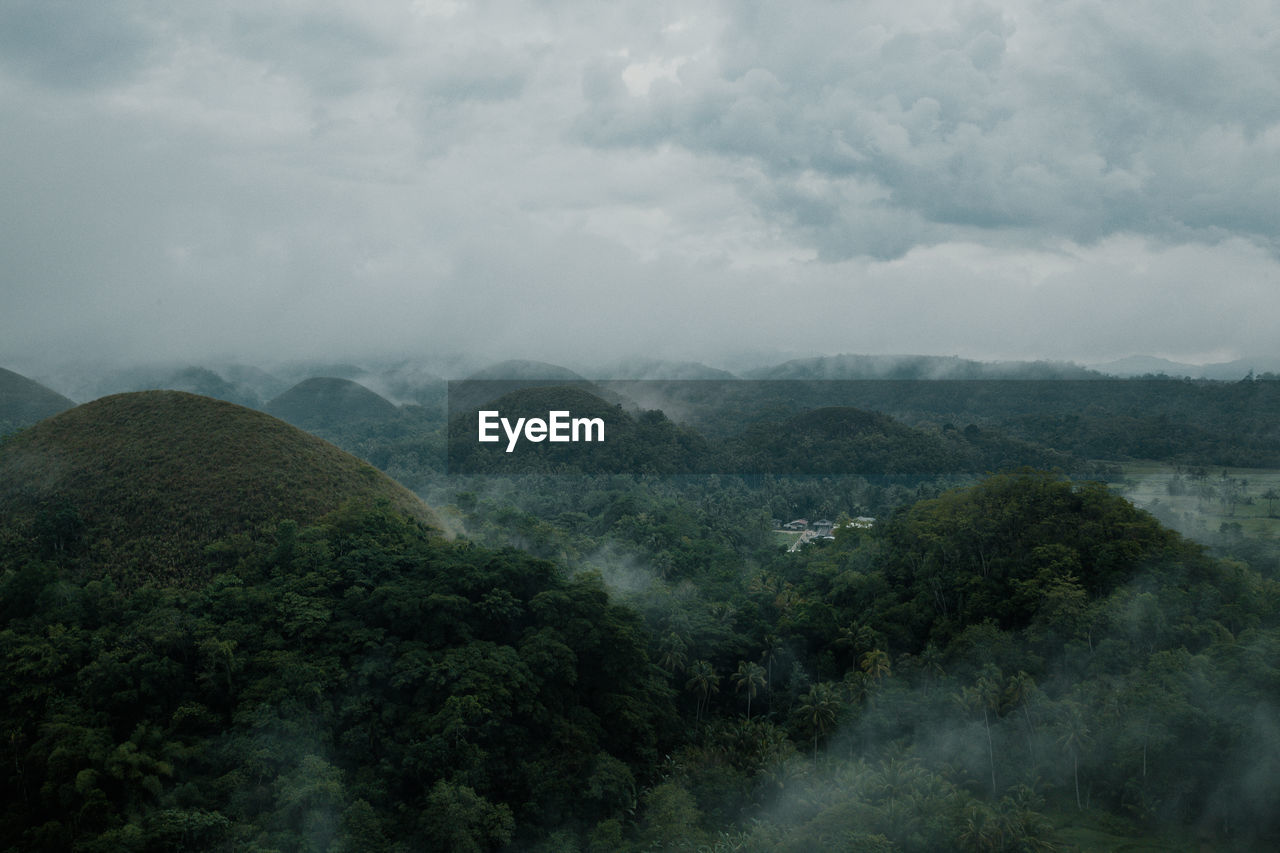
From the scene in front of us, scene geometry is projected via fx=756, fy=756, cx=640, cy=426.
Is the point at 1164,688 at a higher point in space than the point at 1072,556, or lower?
lower

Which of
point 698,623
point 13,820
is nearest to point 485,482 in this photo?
point 698,623

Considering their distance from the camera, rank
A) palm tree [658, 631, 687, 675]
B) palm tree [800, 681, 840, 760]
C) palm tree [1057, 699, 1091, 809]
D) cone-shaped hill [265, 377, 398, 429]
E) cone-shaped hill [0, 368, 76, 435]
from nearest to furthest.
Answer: palm tree [1057, 699, 1091, 809] → palm tree [800, 681, 840, 760] → palm tree [658, 631, 687, 675] → cone-shaped hill [0, 368, 76, 435] → cone-shaped hill [265, 377, 398, 429]

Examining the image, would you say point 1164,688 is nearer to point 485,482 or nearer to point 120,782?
point 120,782

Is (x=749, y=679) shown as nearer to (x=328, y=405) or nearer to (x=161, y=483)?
(x=161, y=483)

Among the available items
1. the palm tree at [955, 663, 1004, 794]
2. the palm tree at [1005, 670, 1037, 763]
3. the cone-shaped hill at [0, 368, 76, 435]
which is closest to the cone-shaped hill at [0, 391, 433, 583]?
the palm tree at [955, 663, 1004, 794]

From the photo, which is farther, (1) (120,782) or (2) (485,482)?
(2) (485,482)

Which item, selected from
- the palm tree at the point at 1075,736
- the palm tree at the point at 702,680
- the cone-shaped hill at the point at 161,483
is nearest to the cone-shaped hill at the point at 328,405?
the cone-shaped hill at the point at 161,483

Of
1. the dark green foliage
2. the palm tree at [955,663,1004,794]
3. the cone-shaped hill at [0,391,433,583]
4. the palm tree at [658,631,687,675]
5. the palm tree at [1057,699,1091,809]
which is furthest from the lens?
the palm tree at [658,631,687,675]

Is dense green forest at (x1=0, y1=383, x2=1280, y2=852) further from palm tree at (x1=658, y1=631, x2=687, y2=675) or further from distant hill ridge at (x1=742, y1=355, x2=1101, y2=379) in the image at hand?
distant hill ridge at (x1=742, y1=355, x2=1101, y2=379)
